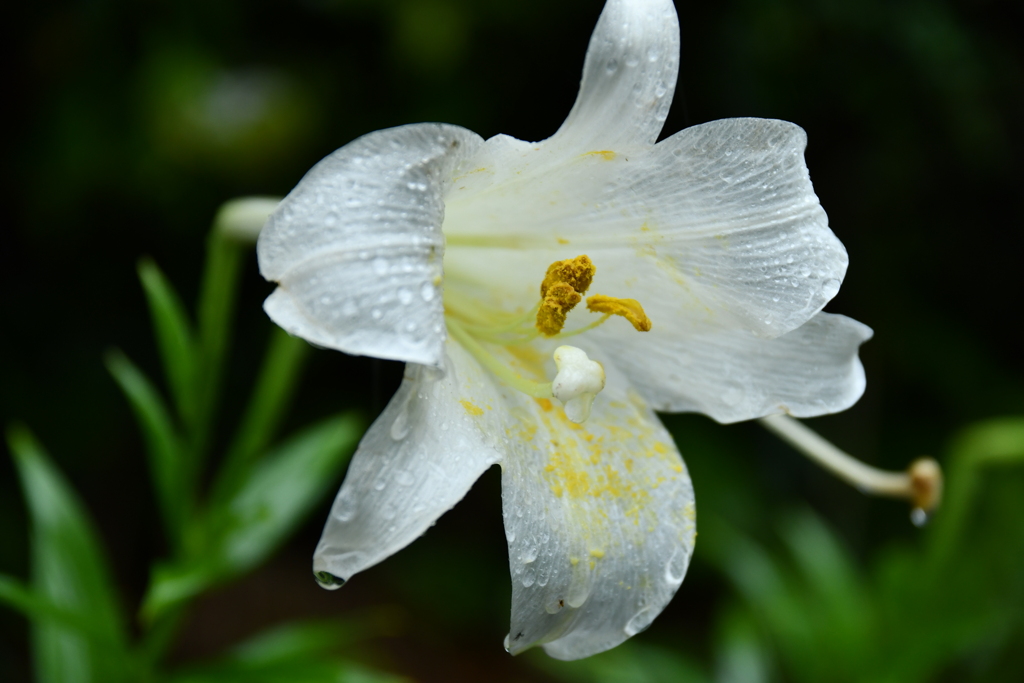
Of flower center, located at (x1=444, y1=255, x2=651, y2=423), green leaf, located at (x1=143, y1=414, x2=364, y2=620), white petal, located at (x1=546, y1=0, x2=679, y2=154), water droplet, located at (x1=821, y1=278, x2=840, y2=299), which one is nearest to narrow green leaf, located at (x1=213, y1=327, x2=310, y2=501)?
green leaf, located at (x1=143, y1=414, x2=364, y2=620)

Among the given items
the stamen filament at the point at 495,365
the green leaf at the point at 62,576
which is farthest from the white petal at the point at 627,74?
the green leaf at the point at 62,576

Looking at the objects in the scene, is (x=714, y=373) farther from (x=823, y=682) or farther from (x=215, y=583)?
(x=823, y=682)

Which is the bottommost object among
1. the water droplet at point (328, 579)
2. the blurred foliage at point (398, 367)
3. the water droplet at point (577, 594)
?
the blurred foliage at point (398, 367)

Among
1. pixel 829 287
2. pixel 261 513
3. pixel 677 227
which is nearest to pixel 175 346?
pixel 261 513

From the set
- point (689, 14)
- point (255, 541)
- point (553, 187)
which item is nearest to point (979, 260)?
point (689, 14)

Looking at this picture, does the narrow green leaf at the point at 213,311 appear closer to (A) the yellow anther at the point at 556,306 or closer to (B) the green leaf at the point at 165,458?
(B) the green leaf at the point at 165,458

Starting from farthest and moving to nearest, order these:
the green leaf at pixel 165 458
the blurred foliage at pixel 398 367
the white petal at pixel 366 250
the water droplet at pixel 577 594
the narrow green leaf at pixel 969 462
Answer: the blurred foliage at pixel 398 367
the narrow green leaf at pixel 969 462
the green leaf at pixel 165 458
the water droplet at pixel 577 594
the white petal at pixel 366 250

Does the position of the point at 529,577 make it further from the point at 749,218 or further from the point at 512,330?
the point at 749,218

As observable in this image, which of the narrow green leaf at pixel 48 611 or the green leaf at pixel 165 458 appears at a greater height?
the green leaf at pixel 165 458
